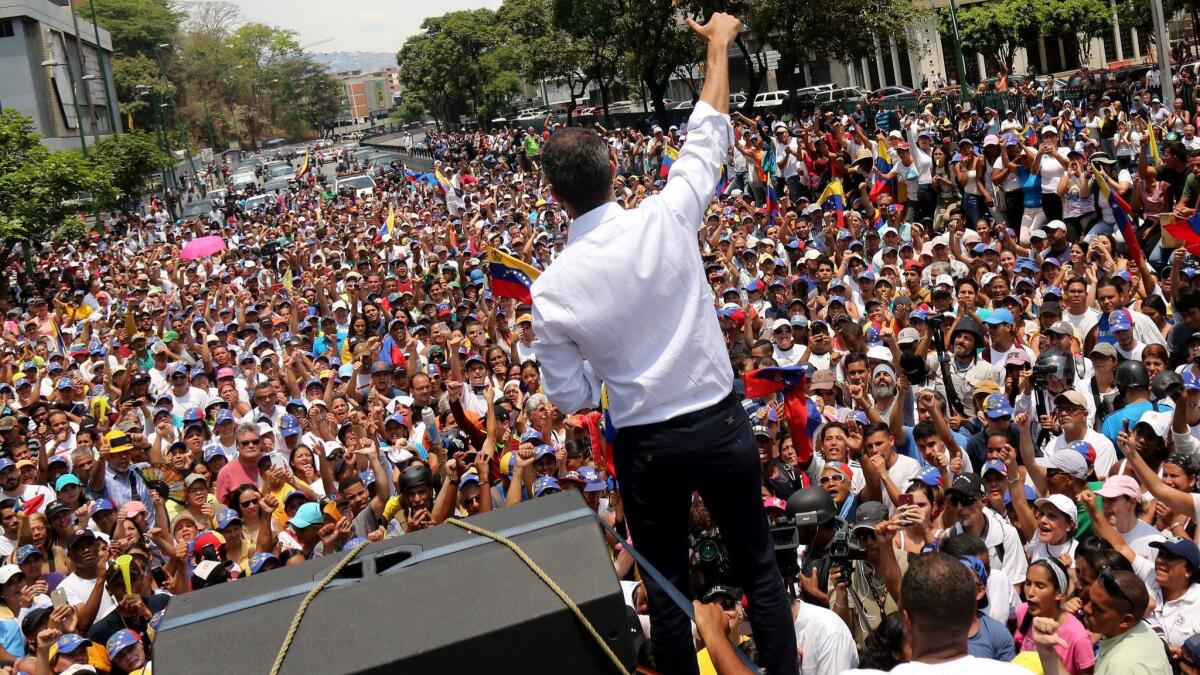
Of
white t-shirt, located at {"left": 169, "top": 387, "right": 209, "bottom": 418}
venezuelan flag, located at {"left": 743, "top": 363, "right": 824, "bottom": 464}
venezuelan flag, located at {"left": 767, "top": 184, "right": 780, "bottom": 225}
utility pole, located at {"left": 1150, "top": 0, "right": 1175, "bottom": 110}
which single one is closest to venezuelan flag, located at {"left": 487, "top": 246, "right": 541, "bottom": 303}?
venezuelan flag, located at {"left": 743, "top": 363, "right": 824, "bottom": 464}

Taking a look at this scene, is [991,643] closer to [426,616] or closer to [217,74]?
[426,616]

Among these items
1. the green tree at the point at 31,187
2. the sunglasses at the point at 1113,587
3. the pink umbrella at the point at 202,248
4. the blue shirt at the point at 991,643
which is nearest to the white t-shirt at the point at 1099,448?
the blue shirt at the point at 991,643

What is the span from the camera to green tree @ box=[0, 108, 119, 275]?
2445 cm

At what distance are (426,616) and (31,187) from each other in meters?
25.5

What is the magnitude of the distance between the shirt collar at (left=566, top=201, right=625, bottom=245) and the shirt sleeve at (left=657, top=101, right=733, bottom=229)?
179mm

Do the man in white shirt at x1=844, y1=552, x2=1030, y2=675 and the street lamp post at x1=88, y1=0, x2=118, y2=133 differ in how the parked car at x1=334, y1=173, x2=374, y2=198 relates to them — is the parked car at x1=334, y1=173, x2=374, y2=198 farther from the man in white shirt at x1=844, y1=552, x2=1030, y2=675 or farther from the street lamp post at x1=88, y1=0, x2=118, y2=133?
the man in white shirt at x1=844, y1=552, x2=1030, y2=675

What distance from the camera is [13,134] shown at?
25.9 metres

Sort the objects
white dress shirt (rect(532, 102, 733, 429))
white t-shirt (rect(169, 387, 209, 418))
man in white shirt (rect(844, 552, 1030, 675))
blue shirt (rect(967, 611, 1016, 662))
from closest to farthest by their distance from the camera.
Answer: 1. man in white shirt (rect(844, 552, 1030, 675))
2. white dress shirt (rect(532, 102, 733, 429))
3. blue shirt (rect(967, 611, 1016, 662))
4. white t-shirt (rect(169, 387, 209, 418))

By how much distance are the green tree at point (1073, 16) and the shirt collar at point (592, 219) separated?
55.0m

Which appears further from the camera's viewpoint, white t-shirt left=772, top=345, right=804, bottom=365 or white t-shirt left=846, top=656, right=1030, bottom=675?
white t-shirt left=772, top=345, right=804, bottom=365

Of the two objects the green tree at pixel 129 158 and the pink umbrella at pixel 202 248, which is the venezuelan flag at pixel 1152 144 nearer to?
the pink umbrella at pixel 202 248

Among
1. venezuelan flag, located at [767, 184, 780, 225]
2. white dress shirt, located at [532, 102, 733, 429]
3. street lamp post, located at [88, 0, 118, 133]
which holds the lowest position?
venezuelan flag, located at [767, 184, 780, 225]

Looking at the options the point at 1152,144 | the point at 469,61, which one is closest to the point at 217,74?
the point at 469,61

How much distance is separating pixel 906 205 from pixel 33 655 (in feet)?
38.4
